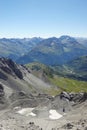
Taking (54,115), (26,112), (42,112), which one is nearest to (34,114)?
(42,112)

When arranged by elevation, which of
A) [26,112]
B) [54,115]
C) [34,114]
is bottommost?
[54,115]

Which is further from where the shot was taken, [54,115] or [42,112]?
[42,112]

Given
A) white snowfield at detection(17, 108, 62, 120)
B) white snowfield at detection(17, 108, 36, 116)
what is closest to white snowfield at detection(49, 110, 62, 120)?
white snowfield at detection(17, 108, 62, 120)

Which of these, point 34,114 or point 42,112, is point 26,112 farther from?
point 42,112

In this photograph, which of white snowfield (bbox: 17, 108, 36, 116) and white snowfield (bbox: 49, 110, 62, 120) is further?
white snowfield (bbox: 17, 108, 36, 116)

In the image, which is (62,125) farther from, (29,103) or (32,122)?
(29,103)

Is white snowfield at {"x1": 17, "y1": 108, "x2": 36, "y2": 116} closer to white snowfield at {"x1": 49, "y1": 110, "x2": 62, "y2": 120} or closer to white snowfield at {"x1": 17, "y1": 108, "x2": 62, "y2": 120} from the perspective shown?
white snowfield at {"x1": 17, "y1": 108, "x2": 62, "y2": 120}

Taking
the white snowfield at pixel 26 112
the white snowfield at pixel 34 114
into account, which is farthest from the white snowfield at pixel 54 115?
the white snowfield at pixel 26 112

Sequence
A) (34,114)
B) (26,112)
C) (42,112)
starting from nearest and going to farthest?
(34,114) → (42,112) → (26,112)

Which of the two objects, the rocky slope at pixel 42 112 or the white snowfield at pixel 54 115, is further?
the white snowfield at pixel 54 115

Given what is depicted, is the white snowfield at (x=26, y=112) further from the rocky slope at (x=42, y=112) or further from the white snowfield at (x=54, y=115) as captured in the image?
the white snowfield at (x=54, y=115)

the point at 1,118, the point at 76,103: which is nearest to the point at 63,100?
the point at 76,103
